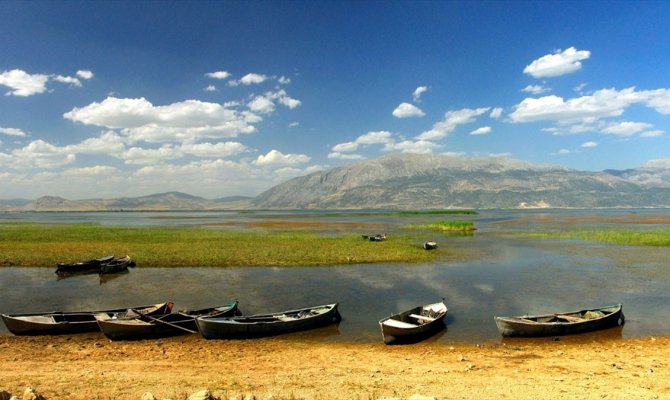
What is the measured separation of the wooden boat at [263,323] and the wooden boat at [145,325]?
1014mm

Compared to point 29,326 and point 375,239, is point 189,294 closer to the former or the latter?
point 29,326

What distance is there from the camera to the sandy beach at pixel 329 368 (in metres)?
13.6

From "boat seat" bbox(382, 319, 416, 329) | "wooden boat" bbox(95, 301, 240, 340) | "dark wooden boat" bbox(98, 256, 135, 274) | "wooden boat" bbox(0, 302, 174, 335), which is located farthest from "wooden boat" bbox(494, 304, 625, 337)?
"dark wooden boat" bbox(98, 256, 135, 274)

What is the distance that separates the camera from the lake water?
969 inches

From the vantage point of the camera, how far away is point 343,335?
71.6 feet

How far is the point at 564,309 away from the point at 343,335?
1551 centimetres

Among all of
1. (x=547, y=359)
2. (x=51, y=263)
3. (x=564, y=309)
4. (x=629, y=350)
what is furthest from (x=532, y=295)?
(x=51, y=263)

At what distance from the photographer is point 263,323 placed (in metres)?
21.3

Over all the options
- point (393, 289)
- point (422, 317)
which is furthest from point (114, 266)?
point (422, 317)

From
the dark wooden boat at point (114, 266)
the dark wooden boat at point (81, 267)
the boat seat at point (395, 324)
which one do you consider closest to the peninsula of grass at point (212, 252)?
the dark wooden boat at point (114, 266)

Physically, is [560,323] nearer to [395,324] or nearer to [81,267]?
[395,324]

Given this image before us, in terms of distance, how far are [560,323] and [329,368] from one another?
12948mm

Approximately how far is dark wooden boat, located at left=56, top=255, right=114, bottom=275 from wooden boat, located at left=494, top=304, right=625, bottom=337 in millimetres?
39106

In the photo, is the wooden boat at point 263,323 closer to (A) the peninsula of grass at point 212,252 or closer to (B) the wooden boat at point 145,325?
(B) the wooden boat at point 145,325
